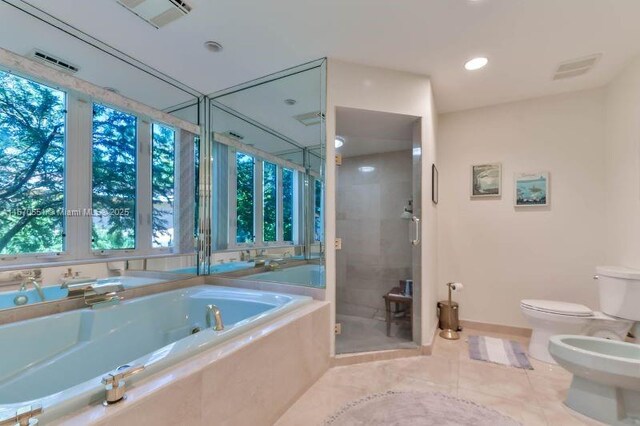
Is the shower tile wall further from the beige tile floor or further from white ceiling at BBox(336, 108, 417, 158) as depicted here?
the beige tile floor

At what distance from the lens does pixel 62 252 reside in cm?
198

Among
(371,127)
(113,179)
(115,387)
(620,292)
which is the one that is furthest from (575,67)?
(113,179)

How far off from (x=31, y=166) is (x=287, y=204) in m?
1.82

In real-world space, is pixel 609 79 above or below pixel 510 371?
above

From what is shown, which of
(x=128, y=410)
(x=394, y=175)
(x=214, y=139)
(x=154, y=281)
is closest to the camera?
(x=128, y=410)

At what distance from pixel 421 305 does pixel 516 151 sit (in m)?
1.81

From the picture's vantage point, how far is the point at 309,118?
2.48 meters

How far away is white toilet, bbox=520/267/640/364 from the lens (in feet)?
7.09

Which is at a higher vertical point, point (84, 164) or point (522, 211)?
point (84, 164)

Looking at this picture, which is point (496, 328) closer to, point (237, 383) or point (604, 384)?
point (604, 384)

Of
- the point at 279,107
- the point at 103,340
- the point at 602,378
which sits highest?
the point at 279,107

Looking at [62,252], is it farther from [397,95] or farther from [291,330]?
A: [397,95]

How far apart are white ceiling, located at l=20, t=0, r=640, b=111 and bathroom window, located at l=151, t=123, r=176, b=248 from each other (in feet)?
1.82

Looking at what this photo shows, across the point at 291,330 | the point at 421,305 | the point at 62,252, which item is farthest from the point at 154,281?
the point at 421,305
